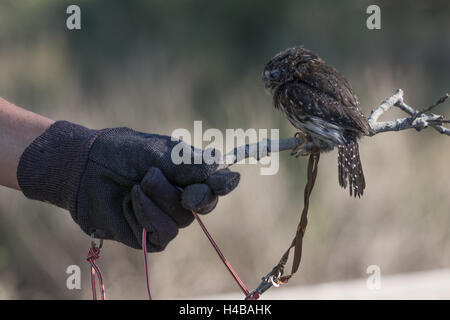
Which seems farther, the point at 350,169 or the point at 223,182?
the point at 350,169

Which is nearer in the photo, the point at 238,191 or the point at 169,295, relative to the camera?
the point at 169,295

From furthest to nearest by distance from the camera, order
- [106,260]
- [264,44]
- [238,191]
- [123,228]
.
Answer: [264,44] → [238,191] → [106,260] → [123,228]

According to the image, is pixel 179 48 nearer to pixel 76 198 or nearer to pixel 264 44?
pixel 264 44

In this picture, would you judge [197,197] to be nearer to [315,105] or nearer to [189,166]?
[189,166]

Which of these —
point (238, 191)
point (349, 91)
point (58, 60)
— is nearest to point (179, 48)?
point (58, 60)

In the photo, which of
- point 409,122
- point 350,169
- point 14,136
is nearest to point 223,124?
point 350,169

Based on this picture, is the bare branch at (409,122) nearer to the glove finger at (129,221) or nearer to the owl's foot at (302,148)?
the owl's foot at (302,148)

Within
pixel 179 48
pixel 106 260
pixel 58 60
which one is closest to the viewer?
pixel 106 260

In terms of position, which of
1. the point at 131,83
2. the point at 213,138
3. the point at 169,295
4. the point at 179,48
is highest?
the point at 179,48

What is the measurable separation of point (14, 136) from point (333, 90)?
2.05m

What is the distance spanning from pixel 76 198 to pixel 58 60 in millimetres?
5138

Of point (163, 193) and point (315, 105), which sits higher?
point (315, 105)

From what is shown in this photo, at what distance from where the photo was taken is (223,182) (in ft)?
7.98

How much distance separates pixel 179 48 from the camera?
8.71 metres
